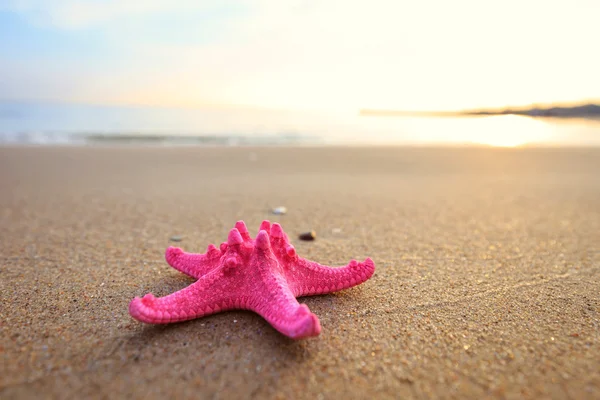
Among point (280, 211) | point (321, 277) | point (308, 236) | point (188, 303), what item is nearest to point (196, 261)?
point (188, 303)

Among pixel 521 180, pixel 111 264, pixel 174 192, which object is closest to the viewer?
pixel 111 264

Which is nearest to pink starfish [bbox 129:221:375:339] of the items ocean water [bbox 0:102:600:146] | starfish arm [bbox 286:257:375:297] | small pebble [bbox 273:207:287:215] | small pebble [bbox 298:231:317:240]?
starfish arm [bbox 286:257:375:297]

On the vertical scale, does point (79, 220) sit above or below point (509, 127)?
below

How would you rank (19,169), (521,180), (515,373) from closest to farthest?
(515,373), (521,180), (19,169)

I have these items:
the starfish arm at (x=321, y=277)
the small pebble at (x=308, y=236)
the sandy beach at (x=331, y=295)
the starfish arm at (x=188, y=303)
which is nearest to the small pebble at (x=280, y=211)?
the sandy beach at (x=331, y=295)

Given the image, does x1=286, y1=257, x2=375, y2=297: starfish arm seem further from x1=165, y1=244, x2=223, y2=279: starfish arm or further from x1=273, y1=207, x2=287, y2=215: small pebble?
x1=273, y1=207, x2=287, y2=215: small pebble

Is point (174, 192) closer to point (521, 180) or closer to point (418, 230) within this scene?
point (418, 230)

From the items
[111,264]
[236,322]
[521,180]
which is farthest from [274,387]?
[521,180]

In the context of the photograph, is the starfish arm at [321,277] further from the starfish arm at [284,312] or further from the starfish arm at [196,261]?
the starfish arm at [196,261]
